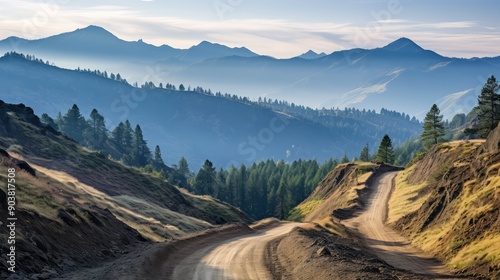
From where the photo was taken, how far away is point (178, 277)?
875 inches

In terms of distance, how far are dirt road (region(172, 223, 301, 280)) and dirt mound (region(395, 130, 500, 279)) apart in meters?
13.2

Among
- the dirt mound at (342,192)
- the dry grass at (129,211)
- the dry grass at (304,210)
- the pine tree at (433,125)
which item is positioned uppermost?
the pine tree at (433,125)

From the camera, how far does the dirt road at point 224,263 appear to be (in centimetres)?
2319

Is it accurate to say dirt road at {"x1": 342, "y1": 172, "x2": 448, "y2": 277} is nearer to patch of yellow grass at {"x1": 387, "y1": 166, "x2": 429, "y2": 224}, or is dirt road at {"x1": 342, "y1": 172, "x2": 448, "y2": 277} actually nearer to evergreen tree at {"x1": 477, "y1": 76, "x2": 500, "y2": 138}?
patch of yellow grass at {"x1": 387, "y1": 166, "x2": 429, "y2": 224}

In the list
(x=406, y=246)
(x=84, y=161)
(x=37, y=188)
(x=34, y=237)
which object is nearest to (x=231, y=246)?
(x=37, y=188)

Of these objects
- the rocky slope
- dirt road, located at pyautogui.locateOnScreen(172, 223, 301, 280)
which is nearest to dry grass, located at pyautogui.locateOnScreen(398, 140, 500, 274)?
dirt road, located at pyautogui.locateOnScreen(172, 223, 301, 280)

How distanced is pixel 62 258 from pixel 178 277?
568cm

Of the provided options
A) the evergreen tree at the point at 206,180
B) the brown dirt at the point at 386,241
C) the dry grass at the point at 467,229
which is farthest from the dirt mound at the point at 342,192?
the evergreen tree at the point at 206,180

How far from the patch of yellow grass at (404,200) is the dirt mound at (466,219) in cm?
505

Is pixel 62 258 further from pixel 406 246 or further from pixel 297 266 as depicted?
pixel 406 246

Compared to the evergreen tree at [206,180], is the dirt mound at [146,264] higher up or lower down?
higher up

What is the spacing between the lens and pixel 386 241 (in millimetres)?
49844

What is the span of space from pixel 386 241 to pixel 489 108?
41.7m

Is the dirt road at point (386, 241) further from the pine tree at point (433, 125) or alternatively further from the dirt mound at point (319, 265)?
the pine tree at point (433, 125)
